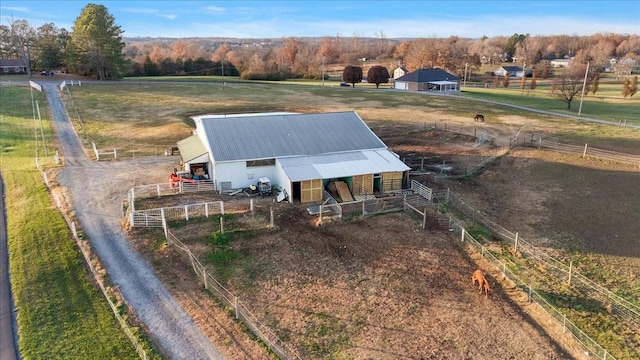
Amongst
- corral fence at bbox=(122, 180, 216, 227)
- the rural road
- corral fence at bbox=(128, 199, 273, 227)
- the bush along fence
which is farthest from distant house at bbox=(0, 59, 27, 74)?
→ the bush along fence

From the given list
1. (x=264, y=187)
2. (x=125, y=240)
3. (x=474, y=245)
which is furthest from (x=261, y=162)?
(x=474, y=245)

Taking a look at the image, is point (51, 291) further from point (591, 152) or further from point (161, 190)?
point (591, 152)

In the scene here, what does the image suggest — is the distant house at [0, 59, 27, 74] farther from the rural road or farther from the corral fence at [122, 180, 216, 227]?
the rural road

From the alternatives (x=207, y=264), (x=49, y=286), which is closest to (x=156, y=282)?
(x=207, y=264)

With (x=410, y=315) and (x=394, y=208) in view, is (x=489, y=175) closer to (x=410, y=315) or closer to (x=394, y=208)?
(x=394, y=208)

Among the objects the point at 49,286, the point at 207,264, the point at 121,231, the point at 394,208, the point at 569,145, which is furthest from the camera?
the point at 569,145

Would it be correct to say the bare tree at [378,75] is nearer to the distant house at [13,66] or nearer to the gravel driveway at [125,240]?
the gravel driveway at [125,240]

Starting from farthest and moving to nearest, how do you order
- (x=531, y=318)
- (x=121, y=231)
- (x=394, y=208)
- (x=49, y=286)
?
1. (x=394, y=208)
2. (x=121, y=231)
3. (x=49, y=286)
4. (x=531, y=318)
